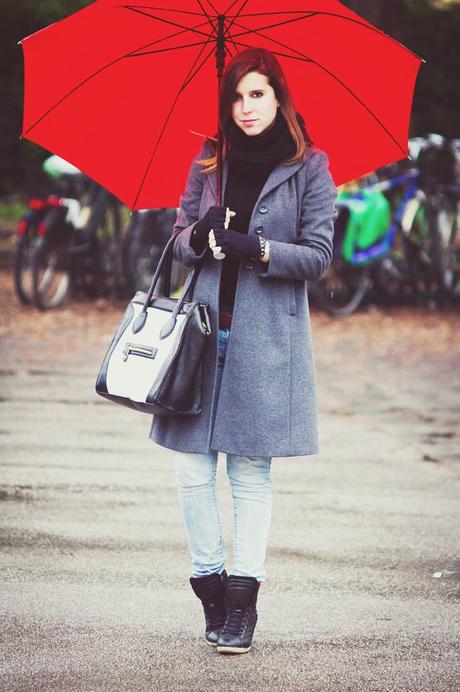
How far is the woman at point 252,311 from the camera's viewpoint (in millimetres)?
3918

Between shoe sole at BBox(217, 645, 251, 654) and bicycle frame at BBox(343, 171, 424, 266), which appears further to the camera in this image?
bicycle frame at BBox(343, 171, 424, 266)

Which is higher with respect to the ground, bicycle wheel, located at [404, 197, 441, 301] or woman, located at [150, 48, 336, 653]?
A: bicycle wheel, located at [404, 197, 441, 301]

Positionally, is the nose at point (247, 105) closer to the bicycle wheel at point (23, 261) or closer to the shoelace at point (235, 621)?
the shoelace at point (235, 621)

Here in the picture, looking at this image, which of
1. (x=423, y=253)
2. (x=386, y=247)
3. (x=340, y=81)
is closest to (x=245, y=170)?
(x=340, y=81)

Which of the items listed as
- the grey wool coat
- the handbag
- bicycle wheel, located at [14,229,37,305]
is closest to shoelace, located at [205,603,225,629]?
the grey wool coat

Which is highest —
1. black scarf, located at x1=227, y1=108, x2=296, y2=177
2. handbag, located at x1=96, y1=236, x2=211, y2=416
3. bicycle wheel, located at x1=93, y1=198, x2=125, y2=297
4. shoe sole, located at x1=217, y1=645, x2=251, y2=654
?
bicycle wheel, located at x1=93, y1=198, x2=125, y2=297

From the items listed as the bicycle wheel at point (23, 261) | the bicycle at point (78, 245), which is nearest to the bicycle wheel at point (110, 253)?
the bicycle at point (78, 245)

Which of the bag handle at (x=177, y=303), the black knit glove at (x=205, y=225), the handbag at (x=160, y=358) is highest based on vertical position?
the black knit glove at (x=205, y=225)

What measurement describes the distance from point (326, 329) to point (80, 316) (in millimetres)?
2166

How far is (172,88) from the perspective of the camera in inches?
171

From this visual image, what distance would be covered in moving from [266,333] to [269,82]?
2.56 feet

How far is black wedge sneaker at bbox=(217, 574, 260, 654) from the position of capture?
3963 mm

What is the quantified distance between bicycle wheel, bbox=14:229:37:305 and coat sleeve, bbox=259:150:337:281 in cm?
741

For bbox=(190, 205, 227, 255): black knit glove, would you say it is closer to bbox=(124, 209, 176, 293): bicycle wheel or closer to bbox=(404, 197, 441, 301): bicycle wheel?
bbox=(124, 209, 176, 293): bicycle wheel
